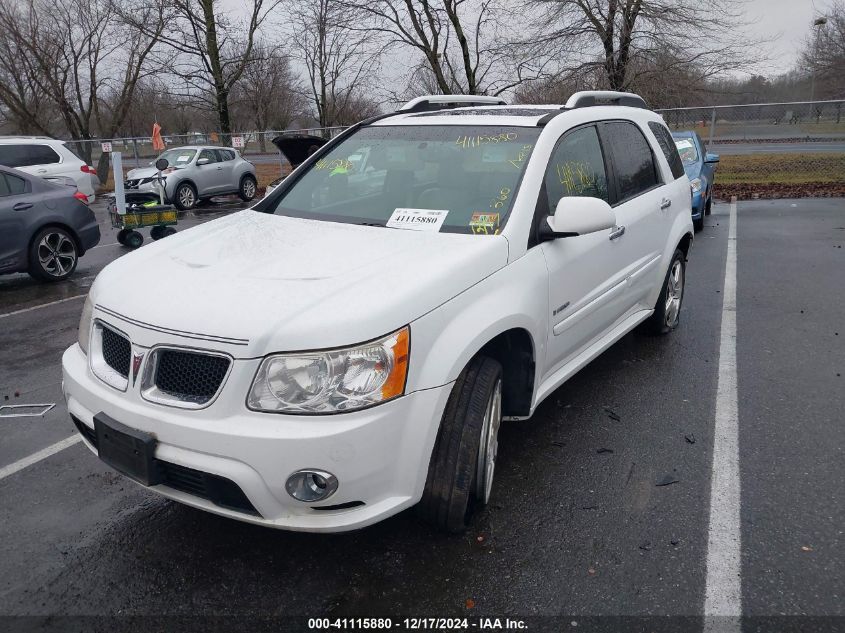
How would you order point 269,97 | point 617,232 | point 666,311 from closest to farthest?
point 617,232 → point 666,311 → point 269,97

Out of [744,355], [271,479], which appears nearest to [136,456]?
[271,479]

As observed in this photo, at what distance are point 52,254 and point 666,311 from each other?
285 inches

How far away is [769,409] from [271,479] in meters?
3.27

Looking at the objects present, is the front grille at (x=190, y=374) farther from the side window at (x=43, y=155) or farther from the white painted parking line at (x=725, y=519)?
the side window at (x=43, y=155)

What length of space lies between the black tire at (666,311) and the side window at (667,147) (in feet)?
2.11

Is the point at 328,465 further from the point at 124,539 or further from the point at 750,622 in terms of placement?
the point at 750,622

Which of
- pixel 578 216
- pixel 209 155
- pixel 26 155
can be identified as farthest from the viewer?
pixel 209 155

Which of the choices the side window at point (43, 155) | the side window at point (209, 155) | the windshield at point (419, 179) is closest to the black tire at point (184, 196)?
the side window at point (209, 155)

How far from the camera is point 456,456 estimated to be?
9.22 feet

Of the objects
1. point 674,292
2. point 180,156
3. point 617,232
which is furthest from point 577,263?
point 180,156

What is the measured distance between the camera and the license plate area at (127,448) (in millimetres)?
2580

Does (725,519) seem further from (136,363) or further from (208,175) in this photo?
(208,175)

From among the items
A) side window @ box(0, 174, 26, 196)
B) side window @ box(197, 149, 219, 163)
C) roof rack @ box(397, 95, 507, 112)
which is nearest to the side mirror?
roof rack @ box(397, 95, 507, 112)

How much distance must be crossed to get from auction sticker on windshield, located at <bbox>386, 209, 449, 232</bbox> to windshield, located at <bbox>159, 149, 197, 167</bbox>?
15.6 meters
